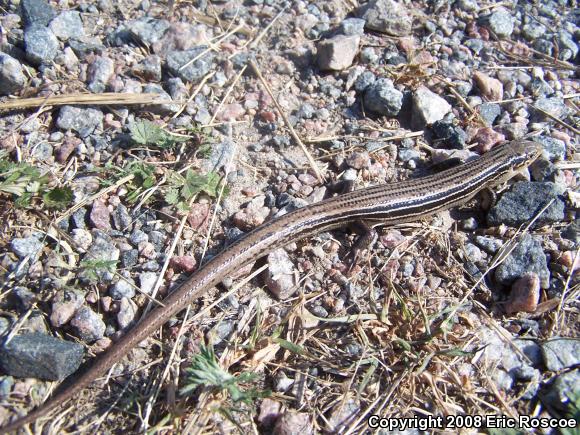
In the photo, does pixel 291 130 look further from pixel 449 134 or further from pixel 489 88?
pixel 489 88

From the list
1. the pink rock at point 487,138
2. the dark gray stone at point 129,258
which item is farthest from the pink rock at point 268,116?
the pink rock at point 487,138

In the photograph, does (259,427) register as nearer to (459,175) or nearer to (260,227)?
(260,227)

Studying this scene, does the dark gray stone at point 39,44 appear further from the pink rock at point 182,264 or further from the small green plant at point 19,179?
the pink rock at point 182,264

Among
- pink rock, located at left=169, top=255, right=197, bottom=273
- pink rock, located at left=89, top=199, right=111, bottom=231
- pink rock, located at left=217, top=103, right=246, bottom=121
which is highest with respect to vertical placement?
pink rock, located at left=217, top=103, right=246, bottom=121

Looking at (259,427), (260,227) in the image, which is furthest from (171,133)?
(259,427)

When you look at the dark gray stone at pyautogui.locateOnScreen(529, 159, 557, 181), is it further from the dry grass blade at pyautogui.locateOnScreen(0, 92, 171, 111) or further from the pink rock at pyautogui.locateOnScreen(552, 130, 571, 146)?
the dry grass blade at pyautogui.locateOnScreen(0, 92, 171, 111)

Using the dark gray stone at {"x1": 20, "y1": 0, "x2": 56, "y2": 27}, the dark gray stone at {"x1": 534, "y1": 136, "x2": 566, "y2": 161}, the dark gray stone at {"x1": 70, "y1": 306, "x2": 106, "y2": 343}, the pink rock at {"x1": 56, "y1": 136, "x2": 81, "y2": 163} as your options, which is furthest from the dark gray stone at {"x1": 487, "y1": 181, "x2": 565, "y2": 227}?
the dark gray stone at {"x1": 20, "y1": 0, "x2": 56, "y2": 27}
